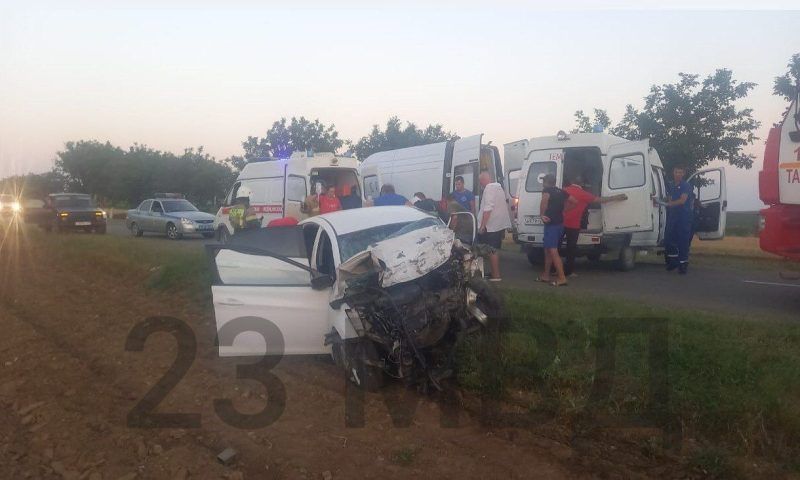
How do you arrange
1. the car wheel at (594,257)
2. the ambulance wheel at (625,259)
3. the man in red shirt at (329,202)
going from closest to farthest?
the man in red shirt at (329,202) < the ambulance wheel at (625,259) < the car wheel at (594,257)

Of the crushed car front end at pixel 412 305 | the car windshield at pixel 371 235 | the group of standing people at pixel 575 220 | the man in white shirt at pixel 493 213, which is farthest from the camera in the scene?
the man in white shirt at pixel 493 213

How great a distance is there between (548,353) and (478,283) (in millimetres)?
897

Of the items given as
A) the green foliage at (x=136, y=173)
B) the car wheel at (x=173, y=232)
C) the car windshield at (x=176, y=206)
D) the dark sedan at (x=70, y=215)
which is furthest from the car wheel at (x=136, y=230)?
the green foliage at (x=136, y=173)

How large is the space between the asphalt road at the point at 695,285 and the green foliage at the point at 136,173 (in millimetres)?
42945

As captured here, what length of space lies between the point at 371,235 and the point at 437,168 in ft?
33.3

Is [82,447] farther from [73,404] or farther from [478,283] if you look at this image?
[478,283]

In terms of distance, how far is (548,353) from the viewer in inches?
248

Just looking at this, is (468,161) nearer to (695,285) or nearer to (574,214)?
(574,214)

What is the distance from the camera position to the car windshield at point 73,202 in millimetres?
25812

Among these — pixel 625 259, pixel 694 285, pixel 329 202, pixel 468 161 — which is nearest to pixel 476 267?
pixel 694 285

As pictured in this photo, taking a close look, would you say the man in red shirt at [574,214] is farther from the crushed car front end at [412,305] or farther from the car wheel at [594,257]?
the crushed car front end at [412,305]

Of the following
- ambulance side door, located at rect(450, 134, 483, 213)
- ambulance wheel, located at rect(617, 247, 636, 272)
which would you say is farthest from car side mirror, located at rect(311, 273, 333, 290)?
ambulance side door, located at rect(450, 134, 483, 213)

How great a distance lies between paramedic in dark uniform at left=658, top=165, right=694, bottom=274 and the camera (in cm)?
1227

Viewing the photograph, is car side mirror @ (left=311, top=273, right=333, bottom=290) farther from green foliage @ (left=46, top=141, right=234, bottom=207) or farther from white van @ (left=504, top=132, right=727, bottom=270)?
green foliage @ (left=46, top=141, right=234, bottom=207)
